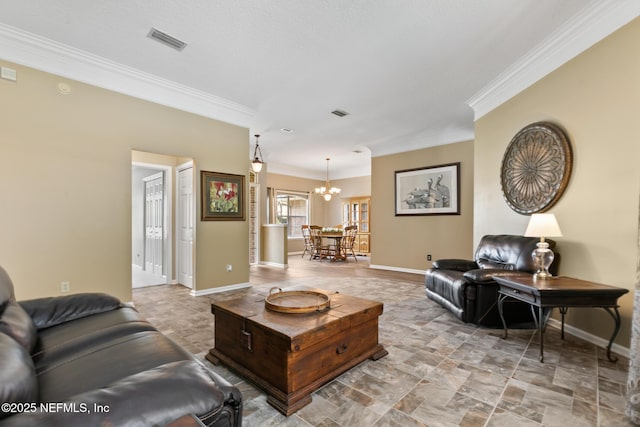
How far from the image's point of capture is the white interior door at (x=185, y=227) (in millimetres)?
4766

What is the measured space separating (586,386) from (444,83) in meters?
3.44

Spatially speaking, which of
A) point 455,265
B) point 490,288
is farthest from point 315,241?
point 490,288

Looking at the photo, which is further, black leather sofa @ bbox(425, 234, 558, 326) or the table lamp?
black leather sofa @ bbox(425, 234, 558, 326)

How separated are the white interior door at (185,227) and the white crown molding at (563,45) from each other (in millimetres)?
4610

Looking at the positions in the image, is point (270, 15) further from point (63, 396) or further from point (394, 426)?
point (394, 426)

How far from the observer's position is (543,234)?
104 inches

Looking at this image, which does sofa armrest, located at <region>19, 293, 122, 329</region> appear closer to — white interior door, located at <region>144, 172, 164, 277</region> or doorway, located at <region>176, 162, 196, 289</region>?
doorway, located at <region>176, 162, 196, 289</region>

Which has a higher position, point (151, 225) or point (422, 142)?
point (422, 142)

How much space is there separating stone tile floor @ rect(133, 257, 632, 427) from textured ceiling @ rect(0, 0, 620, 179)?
116 inches

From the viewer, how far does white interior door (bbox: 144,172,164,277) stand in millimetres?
5422

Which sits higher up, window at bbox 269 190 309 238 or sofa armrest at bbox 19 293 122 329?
window at bbox 269 190 309 238

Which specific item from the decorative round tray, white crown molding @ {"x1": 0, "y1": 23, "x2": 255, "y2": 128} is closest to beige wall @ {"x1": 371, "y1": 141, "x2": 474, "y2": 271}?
white crown molding @ {"x1": 0, "y1": 23, "x2": 255, "y2": 128}

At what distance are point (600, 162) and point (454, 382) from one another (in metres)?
2.33

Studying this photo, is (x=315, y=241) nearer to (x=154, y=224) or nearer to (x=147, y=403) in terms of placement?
(x=154, y=224)
